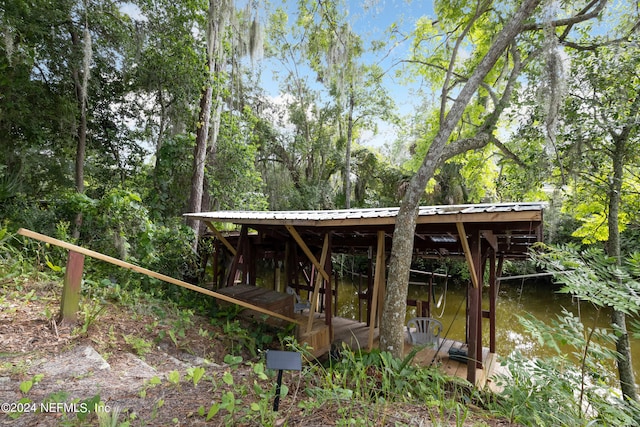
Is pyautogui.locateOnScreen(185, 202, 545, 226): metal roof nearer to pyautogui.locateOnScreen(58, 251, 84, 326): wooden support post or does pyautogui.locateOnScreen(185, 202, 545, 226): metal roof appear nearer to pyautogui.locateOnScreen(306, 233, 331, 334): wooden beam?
pyautogui.locateOnScreen(306, 233, 331, 334): wooden beam

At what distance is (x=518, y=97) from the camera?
625 centimetres

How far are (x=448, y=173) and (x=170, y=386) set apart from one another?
1287 centimetres

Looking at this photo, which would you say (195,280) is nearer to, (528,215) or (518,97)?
(528,215)

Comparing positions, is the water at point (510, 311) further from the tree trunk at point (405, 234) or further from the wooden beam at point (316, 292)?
the tree trunk at point (405, 234)

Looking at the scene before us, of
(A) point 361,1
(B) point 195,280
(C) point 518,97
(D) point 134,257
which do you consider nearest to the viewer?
(A) point 361,1

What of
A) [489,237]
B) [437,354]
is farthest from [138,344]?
[489,237]

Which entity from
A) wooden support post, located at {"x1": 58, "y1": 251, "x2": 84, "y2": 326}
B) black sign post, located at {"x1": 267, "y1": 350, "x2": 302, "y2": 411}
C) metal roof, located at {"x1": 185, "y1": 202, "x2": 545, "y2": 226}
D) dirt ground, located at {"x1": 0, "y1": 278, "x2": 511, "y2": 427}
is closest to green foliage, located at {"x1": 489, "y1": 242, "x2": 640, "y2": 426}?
dirt ground, located at {"x1": 0, "y1": 278, "x2": 511, "y2": 427}

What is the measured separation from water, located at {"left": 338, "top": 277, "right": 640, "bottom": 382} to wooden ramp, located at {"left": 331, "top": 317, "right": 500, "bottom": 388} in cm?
161

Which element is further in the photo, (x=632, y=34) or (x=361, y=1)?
(x=361, y=1)

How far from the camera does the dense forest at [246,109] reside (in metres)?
4.55

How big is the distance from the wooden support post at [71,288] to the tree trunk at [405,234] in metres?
3.35

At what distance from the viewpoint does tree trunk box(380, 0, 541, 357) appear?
335 centimetres

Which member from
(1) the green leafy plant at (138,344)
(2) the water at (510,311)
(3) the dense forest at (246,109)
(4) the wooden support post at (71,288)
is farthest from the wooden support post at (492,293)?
(4) the wooden support post at (71,288)

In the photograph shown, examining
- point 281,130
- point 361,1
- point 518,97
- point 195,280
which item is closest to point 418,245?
point 518,97
